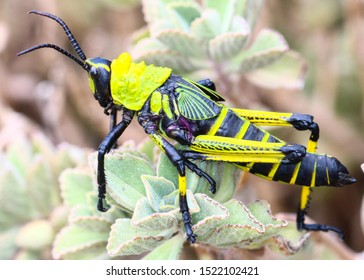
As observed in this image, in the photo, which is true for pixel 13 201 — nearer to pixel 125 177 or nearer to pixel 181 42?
pixel 125 177

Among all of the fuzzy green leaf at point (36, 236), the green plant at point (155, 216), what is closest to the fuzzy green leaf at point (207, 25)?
the green plant at point (155, 216)

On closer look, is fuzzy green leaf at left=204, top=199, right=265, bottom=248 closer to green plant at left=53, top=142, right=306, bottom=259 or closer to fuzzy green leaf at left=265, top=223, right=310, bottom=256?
green plant at left=53, top=142, right=306, bottom=259

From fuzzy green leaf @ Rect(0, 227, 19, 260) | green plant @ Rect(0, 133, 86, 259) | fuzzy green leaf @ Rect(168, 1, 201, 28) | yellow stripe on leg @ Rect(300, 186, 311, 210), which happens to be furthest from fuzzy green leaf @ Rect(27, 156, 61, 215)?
yellow stripe on leg @ Rect(300, 186, 311, 210)

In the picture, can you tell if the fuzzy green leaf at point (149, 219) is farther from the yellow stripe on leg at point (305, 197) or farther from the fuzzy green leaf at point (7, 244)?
the fuzzy green leaf at point (7, 244)

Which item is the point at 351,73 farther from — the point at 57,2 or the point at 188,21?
the point at 57,2

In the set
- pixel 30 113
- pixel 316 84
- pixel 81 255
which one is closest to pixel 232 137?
pixel 81 255
